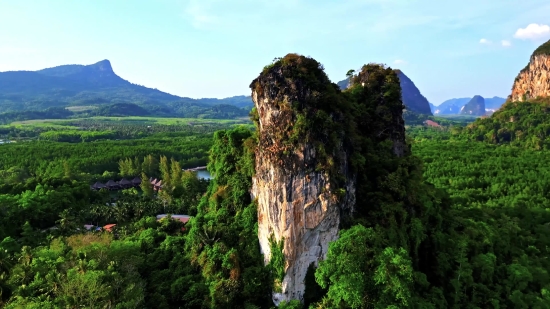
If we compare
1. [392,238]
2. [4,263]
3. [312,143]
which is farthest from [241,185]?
[4,263]

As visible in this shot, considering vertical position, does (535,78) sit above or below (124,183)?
above

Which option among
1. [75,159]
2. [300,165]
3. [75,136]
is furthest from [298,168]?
[75,136]

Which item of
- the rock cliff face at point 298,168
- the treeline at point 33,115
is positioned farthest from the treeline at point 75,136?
the rock cliff face at point 298,168

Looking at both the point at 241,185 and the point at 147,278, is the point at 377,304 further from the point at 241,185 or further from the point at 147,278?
the point at 147,278

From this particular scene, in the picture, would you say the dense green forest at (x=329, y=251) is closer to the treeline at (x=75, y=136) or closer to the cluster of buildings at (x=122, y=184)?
the cluster of buildings at (x=122, y=184)

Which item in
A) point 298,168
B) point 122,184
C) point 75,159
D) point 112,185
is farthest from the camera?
point 75,159

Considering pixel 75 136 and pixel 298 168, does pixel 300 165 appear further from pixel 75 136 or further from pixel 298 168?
pixel 75 136
